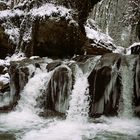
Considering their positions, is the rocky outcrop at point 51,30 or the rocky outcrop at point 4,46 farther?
the rocky outcrop at point 4,46

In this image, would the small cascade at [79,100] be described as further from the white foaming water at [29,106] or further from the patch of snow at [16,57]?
the patch of snow at [16,57]

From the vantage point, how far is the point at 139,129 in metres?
6.80

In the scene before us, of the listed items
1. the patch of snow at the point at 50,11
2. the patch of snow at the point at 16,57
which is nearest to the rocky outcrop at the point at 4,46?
the patch of snow at the point at 16,57

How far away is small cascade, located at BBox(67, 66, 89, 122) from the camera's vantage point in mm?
7817

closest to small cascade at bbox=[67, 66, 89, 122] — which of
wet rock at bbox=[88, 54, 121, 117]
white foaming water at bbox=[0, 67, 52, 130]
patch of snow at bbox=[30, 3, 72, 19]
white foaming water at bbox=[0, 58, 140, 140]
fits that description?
white foaming water at bbox=[0, 58, 140, 140]

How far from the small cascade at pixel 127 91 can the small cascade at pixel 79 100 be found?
2.80 feet

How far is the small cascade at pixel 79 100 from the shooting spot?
782 cm

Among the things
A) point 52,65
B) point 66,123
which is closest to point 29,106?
point 52,65

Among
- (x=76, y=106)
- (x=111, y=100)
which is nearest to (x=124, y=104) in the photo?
(x=111, y=100)

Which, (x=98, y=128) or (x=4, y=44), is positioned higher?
(x=4, y=44)

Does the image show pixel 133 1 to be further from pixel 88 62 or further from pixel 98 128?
pixel 98 128

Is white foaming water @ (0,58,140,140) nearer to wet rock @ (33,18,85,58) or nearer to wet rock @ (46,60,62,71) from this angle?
wet rock @ (46,60,62,71)

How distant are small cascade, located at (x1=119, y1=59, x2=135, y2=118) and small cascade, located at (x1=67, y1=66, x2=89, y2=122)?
0.85 meters

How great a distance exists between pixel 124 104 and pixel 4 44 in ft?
18.6
